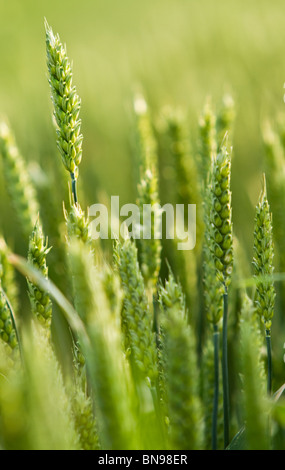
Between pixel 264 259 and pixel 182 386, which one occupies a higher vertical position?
pixel 264 259

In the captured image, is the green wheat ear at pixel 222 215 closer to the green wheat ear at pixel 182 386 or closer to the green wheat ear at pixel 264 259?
the green wheat ear at pixel 264 259

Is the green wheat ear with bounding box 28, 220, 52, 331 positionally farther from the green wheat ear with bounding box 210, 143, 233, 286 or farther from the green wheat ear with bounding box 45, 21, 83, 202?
the green wheat ear with bounding box 210, 143, 233, 286

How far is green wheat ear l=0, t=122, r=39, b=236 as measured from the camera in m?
0.94

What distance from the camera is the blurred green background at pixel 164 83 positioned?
1.38 metres

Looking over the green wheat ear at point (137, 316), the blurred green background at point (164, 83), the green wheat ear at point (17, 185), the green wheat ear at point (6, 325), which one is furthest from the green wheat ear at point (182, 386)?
the blurred green background at point (164, 83)

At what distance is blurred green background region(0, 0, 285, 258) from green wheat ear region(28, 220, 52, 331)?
2.08 ft

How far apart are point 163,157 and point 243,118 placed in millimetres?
261

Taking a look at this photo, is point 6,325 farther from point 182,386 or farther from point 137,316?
point 182,386

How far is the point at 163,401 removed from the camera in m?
0.64

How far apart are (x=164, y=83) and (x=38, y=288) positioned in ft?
3.34

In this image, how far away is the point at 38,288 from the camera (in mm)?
621

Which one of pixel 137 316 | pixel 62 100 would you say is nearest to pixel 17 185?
pixel 62 100

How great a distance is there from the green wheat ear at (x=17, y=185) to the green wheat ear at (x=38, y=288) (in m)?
0.32
